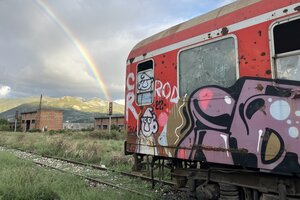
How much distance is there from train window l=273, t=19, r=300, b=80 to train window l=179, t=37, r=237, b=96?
2.37 feet

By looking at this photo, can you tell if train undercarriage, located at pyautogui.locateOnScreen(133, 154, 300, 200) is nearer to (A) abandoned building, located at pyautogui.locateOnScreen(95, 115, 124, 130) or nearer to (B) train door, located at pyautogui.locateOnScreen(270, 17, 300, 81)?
(B) train door, located at pyautogui.locateOnScreen(270, 17, 300, 81)

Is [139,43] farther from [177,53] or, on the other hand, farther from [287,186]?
[287,186]

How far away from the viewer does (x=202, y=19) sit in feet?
18.6

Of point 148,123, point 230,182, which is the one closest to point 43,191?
point 148,123

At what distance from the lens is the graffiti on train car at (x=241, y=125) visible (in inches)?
154

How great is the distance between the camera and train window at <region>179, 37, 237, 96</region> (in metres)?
4.84

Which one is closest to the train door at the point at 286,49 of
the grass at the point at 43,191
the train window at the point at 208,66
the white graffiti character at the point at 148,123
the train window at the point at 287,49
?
the train window at the point at 287,49

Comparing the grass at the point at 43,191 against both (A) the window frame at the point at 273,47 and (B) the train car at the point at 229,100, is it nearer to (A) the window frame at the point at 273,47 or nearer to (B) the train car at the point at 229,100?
(B) the train car at the point at 229,100

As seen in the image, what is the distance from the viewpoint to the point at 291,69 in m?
3.97

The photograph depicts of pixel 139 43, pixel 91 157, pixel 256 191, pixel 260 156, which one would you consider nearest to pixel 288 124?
pixel 260 156

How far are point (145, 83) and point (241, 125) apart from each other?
9.38ft

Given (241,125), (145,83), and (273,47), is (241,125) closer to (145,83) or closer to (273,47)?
(273,47)

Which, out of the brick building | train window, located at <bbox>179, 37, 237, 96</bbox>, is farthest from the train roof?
the brick building

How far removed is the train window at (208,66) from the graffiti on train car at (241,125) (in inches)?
5.9
